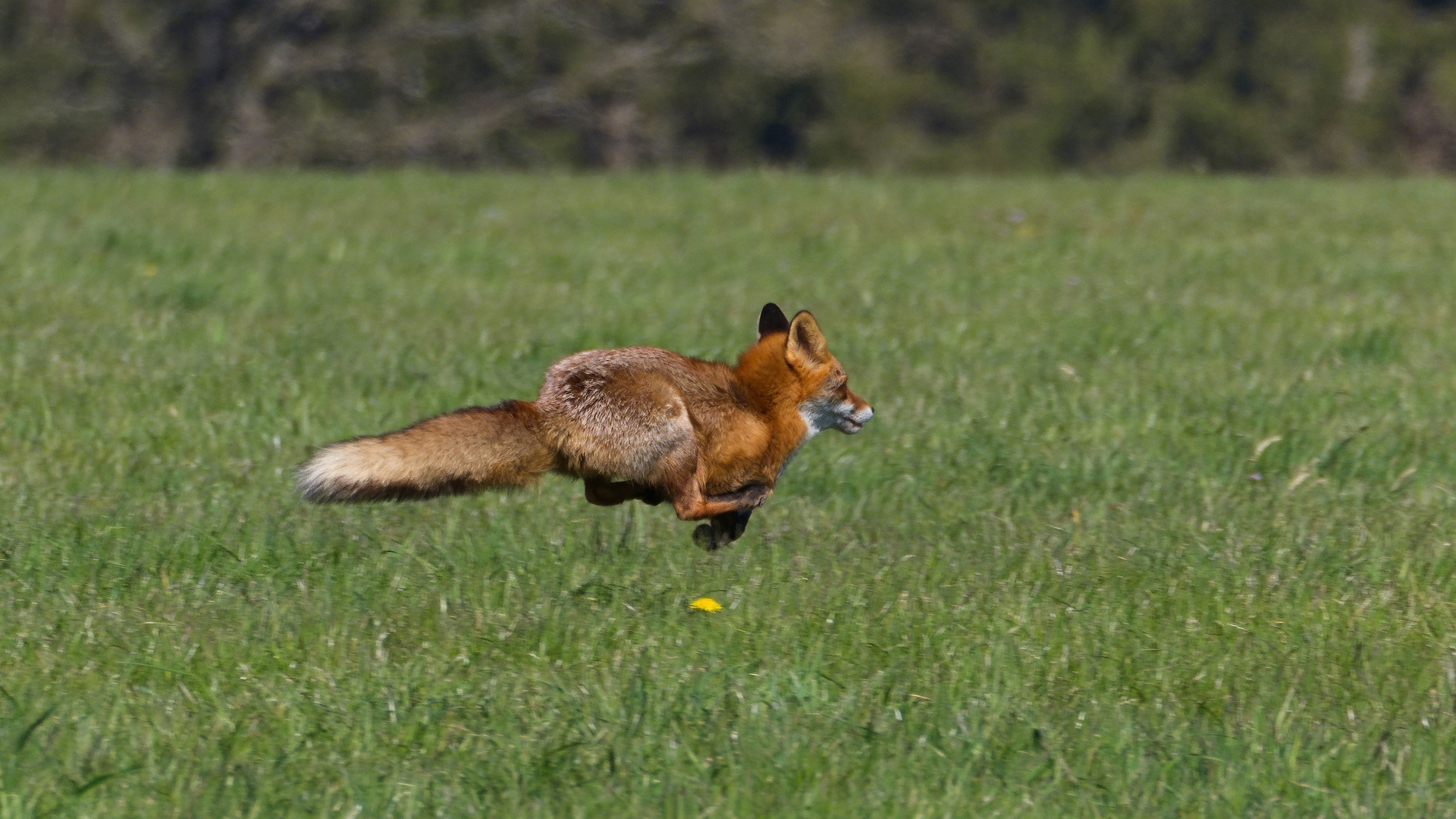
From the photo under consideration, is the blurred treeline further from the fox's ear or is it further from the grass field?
the fox's ear

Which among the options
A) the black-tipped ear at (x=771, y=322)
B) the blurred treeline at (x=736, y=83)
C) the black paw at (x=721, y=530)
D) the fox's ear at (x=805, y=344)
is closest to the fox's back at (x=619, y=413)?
the black paw at (x=721, y=530)

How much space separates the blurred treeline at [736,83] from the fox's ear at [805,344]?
62.4 feet

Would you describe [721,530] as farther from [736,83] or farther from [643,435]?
[736,83]

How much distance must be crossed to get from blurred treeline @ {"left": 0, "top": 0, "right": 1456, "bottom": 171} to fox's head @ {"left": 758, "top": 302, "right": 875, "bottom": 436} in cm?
1893

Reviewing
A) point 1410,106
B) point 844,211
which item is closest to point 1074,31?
point 1410,106

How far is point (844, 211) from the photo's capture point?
44.9 feet

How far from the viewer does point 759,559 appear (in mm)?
5445

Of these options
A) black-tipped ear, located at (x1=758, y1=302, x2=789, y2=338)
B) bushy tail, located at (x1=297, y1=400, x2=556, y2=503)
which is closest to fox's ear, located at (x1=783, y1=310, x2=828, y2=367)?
black-tipped ear, located at (x1=758, y1=302, x2=789, y2=338)

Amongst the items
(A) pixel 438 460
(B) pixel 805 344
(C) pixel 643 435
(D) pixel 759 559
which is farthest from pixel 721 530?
(A) pixel 438 460

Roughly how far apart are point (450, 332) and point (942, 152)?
19.2 meters

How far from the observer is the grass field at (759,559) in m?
3.74

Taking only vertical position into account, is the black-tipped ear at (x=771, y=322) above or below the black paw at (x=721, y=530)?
above

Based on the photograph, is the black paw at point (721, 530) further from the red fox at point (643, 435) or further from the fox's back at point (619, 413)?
the fox's back at point (619, 413)

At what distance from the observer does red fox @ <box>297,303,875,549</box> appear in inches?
188
